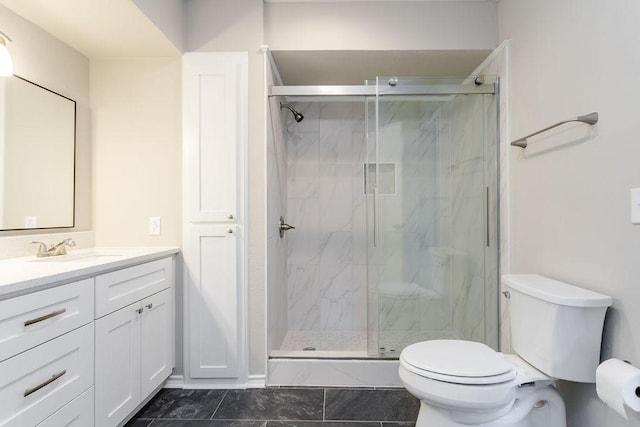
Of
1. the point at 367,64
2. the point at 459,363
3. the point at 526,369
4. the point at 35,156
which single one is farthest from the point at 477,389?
the point at 35,156

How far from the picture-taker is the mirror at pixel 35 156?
1575mm

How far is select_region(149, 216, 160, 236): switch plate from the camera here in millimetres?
2049

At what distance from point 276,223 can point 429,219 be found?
1091 mm

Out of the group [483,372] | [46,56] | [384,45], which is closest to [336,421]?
[483,372]

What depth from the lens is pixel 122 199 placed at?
→ 2.06m

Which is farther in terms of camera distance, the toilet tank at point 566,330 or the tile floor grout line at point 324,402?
the tile floor grout line at point 324,402

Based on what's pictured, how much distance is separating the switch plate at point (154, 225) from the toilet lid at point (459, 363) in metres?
1.64

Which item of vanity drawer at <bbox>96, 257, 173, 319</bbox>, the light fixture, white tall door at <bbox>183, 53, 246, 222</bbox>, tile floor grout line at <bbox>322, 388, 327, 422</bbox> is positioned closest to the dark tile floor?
tile floor grout line at <bbox>322, 388, 327, 422</bbox>

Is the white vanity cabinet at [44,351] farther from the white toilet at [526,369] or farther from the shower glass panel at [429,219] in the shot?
the shower glass panel at [429,219]

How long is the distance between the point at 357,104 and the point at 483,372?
92.3 inches

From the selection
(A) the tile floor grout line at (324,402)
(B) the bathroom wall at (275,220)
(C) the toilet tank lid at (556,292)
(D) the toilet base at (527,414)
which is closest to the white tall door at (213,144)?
(B) the bathroom wall at (275,220)

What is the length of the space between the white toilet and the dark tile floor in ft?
1.58

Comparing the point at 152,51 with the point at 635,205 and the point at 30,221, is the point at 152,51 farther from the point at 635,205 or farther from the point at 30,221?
the point at 635,205

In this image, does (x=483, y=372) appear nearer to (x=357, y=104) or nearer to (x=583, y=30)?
(x=583, y=30)
